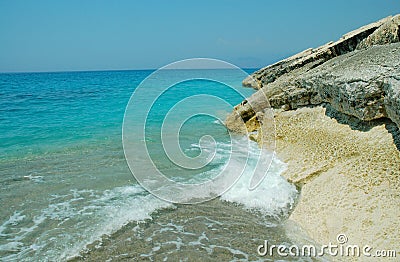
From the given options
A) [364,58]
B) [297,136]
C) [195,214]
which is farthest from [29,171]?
[364,58]

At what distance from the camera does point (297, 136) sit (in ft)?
31.5

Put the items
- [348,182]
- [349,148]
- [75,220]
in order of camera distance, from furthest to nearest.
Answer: [349,148]
[75,220]
[348,182]

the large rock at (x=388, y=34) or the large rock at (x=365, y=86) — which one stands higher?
the large rock at (x=388, y=34)

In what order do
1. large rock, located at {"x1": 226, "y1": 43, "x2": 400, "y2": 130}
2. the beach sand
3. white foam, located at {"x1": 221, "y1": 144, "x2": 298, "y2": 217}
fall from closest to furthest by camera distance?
the beach sand
large rock, located at {"x1": 226, "y1": 43, "x2": 400, "y2": 130}
white foam, located at {"x1": 221, "y1": 144, "x2": 298, "y2": 217}

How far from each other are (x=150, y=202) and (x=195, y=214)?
48.8 inches

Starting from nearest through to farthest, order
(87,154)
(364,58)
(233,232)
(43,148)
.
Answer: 1. (233,232)
2. (364,58)
3. (87,154)
4. (43,148)

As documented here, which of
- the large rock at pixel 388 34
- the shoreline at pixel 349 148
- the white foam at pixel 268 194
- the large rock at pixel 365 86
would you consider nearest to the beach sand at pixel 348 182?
the shoreline at pixel 349 148

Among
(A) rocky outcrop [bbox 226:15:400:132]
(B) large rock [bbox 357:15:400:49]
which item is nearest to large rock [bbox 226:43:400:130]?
(A) rocky outcrop [bbox 226:15:400:132]

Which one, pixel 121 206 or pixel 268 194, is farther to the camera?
pixel 268 194

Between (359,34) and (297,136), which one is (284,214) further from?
(359,34)

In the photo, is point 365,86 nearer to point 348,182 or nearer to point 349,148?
point 349,148

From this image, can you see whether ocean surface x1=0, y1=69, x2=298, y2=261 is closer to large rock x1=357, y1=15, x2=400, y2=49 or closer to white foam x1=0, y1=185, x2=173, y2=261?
white foam x1=0, y1=185, x2=173, y2=261

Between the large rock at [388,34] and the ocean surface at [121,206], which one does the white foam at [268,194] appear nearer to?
the ocean surface at [121,206]

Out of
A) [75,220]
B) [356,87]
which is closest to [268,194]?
[356,87]
